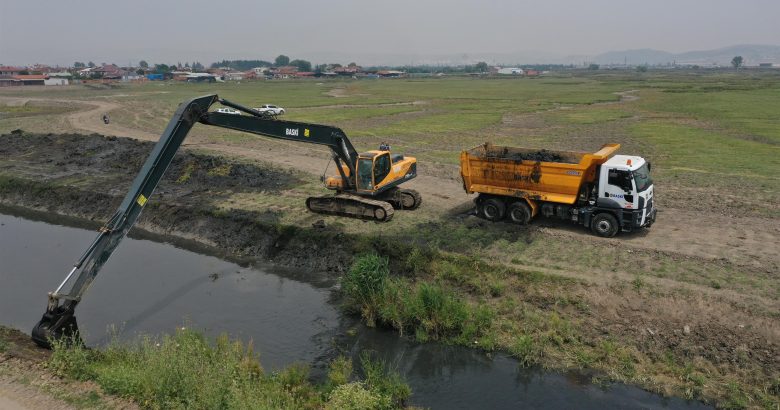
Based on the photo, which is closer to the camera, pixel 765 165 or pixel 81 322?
pixel 81 322

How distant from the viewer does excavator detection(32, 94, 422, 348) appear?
1289cm

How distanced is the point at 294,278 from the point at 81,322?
611cm

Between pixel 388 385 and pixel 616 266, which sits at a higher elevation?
pixel 616 266

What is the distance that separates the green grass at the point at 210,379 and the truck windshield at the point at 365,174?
963 centimetres

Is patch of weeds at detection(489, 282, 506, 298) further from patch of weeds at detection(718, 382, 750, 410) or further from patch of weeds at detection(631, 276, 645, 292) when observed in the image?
patch of weeds at detection(718, 382, 750, 410)

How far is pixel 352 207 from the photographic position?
21016mm

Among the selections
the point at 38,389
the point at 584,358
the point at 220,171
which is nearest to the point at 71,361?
the point at 38,389

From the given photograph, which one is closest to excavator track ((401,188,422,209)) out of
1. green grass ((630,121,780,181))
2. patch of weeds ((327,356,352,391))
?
patch of weeds ((327,356,352,391))

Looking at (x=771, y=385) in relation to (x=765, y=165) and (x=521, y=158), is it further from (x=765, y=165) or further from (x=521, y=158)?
(x=765, y=165)

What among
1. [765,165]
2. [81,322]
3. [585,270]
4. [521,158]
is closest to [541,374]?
[585,270]

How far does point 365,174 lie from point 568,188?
24.2ft

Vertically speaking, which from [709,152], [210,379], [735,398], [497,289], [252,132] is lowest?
[735,398]

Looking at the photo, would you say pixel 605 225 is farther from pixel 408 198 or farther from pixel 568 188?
pixel 408 198

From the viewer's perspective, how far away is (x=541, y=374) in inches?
489
